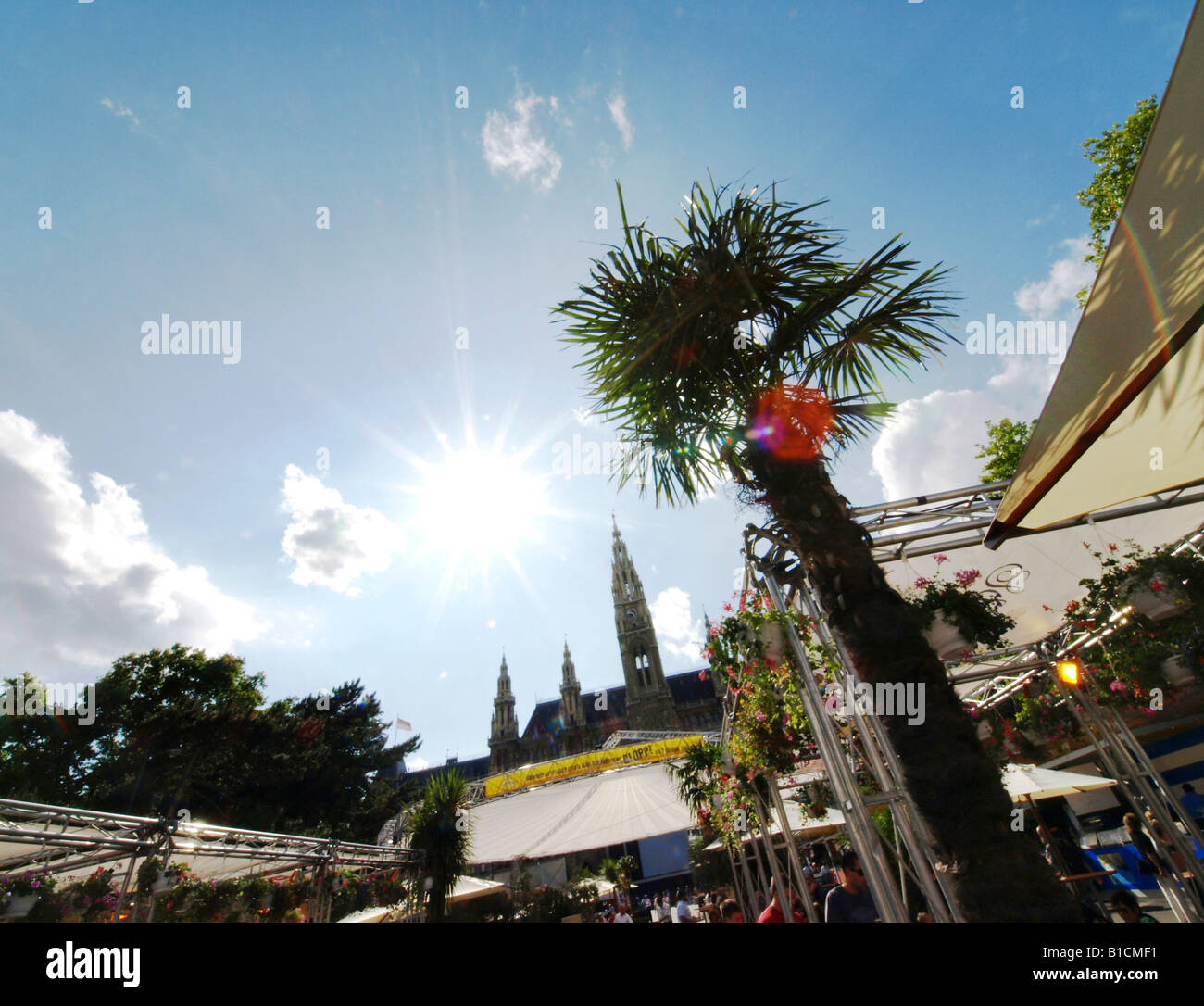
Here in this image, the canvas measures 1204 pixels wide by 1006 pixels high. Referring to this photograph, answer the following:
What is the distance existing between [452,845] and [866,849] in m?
10.3

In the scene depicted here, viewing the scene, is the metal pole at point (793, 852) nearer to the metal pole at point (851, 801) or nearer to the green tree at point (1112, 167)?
the metal pole at point (851, 801)

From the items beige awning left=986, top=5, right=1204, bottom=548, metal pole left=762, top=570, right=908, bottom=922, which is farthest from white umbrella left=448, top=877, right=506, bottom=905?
beige awning left=986, top=5, right=1204, bottom=548

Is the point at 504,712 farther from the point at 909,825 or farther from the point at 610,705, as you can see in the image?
the point at 909,825

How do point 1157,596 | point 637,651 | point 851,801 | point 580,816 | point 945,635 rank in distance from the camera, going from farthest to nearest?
point 637,651
point 580,816
point 1157,596
point 945,635
point 851,801

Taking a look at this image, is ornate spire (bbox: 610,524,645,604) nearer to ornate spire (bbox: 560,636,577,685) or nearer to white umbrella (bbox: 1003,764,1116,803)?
ornate spire (bbox: 560,636,577,685)

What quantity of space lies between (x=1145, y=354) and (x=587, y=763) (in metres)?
19.0

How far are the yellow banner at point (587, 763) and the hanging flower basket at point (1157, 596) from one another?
12005mm

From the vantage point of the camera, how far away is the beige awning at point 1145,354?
2092 millimetres

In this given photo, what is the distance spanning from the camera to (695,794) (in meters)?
8.98

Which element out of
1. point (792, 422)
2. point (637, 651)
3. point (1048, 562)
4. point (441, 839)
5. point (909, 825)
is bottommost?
point (441, 839)

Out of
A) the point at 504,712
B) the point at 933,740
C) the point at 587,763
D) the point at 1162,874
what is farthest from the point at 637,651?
the point at 933,740

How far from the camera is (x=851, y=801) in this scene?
12.8 feet

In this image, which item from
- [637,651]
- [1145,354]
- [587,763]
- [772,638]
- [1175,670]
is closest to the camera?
[1145,354]

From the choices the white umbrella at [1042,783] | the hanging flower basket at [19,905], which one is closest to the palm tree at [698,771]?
the white umbrella at [1042,783]
